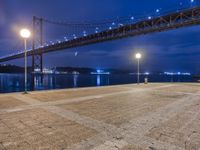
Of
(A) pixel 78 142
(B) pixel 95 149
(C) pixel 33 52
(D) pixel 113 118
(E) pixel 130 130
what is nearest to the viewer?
(B) pixel 95 149

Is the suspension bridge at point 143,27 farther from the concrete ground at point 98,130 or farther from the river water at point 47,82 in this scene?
the concrete ground at point 98,130

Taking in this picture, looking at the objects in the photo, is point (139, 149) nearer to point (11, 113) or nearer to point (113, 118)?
point (113, 118)

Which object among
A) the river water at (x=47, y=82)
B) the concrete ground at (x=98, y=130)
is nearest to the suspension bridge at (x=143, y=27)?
the river water at (x=47, y=82)

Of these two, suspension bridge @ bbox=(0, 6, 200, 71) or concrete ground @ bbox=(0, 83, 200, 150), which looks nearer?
concrete ground @ bbox=(0, 83, 200, 150)

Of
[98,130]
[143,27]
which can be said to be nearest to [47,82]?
[143,27]

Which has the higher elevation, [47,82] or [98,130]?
[98,130]

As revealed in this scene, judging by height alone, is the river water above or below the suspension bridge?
below

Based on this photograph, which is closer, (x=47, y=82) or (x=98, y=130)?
(x=98, y=130)

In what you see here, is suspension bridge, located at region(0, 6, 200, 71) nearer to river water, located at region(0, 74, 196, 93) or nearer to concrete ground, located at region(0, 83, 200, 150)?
river water, located at region(0, 74, 196, 93)

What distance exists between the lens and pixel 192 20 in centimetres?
2683

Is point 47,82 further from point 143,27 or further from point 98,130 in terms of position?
point 98,130

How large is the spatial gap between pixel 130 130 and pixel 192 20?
2760 centimetres

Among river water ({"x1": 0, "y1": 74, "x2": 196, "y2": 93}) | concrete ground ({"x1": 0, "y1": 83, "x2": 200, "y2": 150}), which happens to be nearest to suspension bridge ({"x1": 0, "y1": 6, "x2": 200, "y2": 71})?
river water ({"x1": 0, "y1": 74, "x2": 196, "y2": 93})

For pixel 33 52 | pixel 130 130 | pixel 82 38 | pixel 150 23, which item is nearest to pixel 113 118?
pixel 130 130
